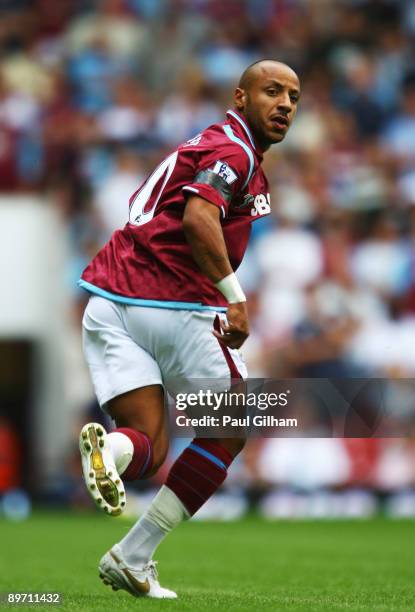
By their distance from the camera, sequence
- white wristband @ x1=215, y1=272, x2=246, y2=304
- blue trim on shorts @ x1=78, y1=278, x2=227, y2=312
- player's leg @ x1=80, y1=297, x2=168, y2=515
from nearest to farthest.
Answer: player's leg @ x1=80, y1=297, x2=168, y2=515, white wristband @ x1=215, y1=272, x2=246, y2=304, blue trim on shorts @ x1=78, y1=278, x2=227, y2=312

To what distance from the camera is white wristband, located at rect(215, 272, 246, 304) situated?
191 inches

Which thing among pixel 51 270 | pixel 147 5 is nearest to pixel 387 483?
pixel 51 270

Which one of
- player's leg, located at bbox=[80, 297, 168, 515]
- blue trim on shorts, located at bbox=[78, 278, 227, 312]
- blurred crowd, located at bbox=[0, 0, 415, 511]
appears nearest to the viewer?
player's leg, located at bbox=[80, 297, 168, 515]

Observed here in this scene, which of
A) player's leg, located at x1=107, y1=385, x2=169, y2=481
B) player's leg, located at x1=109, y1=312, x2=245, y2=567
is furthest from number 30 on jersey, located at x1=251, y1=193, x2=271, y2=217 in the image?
player's leg, located at x1=107, y1=385, x2=169, y2=481

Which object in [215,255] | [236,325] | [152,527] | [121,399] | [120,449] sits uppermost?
[215,255]

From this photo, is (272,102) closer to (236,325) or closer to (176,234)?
(176,234)

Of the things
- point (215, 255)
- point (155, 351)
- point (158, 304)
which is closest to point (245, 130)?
point (215, 255)

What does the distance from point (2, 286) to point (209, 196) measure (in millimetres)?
8347

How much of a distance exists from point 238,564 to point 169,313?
2.53 meters

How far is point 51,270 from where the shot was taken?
13219mm

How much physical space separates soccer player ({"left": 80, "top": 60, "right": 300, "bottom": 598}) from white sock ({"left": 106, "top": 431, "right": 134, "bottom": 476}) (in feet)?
0.30

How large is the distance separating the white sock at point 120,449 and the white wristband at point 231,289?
0.65 meters

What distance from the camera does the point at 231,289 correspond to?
4855mm

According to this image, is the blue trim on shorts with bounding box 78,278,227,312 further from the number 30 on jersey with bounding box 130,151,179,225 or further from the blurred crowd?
the blurred crowd
